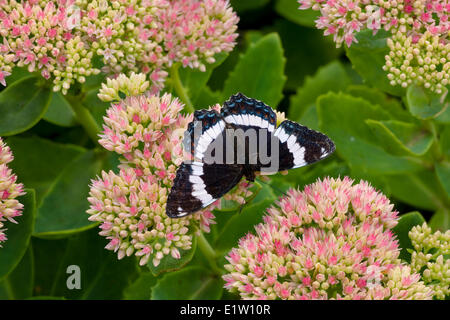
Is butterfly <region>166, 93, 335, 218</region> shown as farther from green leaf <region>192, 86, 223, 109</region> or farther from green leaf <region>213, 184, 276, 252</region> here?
green leaf <region>192, 86, 223, 109</region>

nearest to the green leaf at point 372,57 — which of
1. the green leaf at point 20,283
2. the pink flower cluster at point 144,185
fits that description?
the pink flower cluster at point 144,185

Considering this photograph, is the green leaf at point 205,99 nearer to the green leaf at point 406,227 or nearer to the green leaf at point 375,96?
the green leaf at point 375,96

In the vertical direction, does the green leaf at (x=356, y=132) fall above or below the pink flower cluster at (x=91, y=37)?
below

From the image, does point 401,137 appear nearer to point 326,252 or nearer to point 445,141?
point 445,141

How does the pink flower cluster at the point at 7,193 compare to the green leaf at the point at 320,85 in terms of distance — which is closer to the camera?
the pink flower cluster at the point at 7,193

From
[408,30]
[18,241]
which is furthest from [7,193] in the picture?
[408,30]

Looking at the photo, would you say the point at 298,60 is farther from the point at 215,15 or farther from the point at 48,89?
the point at 48,89
